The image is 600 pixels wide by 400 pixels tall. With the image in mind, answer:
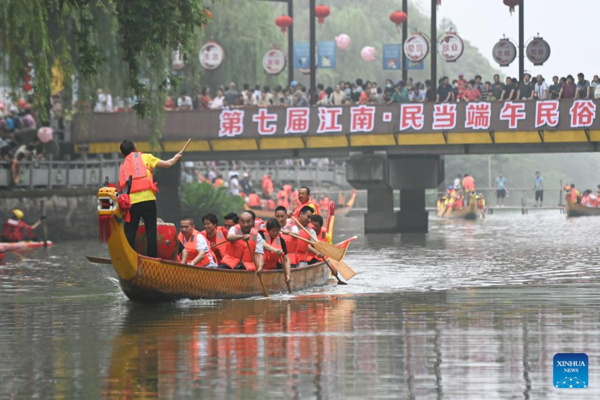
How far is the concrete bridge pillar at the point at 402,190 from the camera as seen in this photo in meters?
40.1

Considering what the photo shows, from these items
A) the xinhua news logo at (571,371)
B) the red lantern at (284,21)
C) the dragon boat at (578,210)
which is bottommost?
the xinhua news logo at (571,371)

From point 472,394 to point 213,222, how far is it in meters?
9.31

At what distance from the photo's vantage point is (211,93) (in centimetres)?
4669

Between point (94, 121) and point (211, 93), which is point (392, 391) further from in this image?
point (211, 93)

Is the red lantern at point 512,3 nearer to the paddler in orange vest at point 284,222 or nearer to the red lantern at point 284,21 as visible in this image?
the red lantern at point 284,21

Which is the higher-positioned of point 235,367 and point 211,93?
point 211,93

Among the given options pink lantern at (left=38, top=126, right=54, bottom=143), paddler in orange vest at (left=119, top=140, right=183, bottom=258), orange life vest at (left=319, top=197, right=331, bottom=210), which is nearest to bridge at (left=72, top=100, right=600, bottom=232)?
pink lantern at (left=38, top=126, right=54, bottom=143)

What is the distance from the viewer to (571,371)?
34.6 ft

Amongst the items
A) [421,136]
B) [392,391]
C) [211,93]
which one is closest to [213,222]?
[392,391]

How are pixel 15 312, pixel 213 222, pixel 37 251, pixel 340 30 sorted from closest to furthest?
pixel 15 312, pixel 213 222, pixel 37 251, pixel 340 30

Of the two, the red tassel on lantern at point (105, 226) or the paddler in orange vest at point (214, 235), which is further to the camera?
the paddler in orange vest at point (214, 235)

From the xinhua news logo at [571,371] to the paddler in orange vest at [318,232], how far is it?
361 inches

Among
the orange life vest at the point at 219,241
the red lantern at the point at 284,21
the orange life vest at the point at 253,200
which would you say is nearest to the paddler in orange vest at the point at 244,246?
the orange life vest at the point at 219,241

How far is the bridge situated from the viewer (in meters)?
35.9
